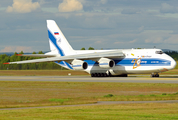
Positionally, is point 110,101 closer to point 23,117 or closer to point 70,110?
point 70,110

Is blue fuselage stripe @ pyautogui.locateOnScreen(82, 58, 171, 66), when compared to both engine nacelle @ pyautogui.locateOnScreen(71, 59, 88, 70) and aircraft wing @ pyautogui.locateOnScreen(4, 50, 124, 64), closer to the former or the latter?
aircraft wing @ pyautogui.locateOnScreen(4, 50, 124, 64)

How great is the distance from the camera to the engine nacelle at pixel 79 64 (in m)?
49.8

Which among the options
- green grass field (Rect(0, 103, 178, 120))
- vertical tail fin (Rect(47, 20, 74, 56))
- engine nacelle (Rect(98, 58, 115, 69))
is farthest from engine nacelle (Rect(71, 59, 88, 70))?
green grass field (Rect(0, 103, 178, 120))

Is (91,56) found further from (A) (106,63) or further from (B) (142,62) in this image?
(B) (142,62)

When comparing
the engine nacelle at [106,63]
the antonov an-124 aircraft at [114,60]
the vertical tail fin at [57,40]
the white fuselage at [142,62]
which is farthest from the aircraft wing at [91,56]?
the vertical tail fin at [57,40]

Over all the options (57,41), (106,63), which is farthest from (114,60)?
(57,41)

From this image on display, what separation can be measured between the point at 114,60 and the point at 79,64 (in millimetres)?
5413

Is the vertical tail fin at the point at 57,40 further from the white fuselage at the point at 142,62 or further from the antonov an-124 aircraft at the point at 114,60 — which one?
the white fuselage at the point at 142,62

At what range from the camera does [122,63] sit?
4875cm

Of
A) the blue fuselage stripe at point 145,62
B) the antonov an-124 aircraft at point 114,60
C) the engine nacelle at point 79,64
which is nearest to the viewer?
the blue fuselage stripe at point 145,62

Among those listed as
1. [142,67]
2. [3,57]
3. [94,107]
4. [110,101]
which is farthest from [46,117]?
[3,57]

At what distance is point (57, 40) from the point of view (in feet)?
188

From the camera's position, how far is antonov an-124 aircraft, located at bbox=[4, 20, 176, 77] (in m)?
45.8

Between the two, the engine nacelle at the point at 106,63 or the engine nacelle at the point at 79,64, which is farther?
the engine nacelle at the point at 79,64
